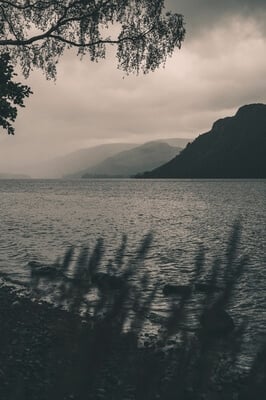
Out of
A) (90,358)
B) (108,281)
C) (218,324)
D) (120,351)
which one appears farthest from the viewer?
(108,281)

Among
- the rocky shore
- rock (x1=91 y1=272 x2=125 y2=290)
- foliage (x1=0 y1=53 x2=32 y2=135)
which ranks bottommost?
rock (x1=91 y1=272 x2=125 y2=290)

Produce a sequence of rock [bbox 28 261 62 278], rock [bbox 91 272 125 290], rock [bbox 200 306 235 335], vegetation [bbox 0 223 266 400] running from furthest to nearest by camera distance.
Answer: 1. rock [bbox 28 261 62 278]
2. rock [bbox 91 272 125 290]
3. rock [bbox 200 306 235 335]
4. vegetation [bbox 0 223 266 400]

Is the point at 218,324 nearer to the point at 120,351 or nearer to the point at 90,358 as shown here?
the point at 120,351

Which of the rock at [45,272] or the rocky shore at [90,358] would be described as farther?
the rock at [45,272]

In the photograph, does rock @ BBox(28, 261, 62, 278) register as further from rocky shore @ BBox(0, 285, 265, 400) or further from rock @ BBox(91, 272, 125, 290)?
rocky shore @ BBox(0, 285, 265, 400)

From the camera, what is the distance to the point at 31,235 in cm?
5003

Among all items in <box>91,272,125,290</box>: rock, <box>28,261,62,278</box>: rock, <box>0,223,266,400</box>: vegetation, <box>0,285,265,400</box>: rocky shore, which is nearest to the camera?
<box>0,223,266,400</box>: vegetation

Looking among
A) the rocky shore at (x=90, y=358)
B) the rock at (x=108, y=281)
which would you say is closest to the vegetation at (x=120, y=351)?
the rocky shore at (x=90, y=358)

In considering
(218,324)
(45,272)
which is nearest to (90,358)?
(218,324)

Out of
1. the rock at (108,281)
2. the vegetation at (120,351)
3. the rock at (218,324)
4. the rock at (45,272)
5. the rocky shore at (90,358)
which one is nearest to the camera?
the vegetation at (120,351)

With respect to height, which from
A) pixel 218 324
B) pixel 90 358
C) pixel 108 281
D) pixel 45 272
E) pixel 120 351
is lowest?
pixel 45 272

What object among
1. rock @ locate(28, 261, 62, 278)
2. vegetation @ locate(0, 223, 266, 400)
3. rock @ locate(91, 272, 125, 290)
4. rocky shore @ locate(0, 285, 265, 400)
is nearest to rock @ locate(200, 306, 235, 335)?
vegetation @ locate(0, 223, 266, 400)

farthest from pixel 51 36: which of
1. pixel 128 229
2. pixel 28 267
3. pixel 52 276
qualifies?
pixel 128 229

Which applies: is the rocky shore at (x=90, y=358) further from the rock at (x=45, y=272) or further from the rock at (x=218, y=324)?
the rock at (x=45, y=272)
